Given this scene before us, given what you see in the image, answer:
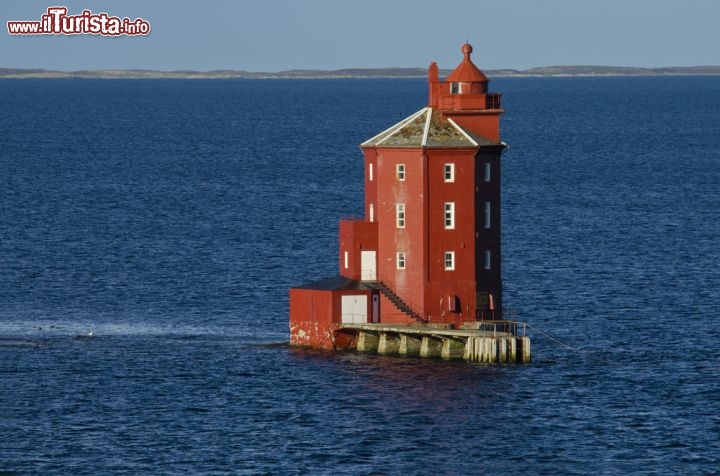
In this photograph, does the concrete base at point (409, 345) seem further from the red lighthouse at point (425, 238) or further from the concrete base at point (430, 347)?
the red lighthouse at point (425, 238)

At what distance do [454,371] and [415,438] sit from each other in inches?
413

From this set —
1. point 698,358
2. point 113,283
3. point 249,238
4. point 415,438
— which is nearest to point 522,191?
point 249,238

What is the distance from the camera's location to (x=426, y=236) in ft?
289

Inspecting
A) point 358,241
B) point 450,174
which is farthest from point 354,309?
point 450,174

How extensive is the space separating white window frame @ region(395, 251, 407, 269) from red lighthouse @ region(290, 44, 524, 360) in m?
0.05

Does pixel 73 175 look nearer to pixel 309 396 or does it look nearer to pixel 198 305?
pixel 198 305

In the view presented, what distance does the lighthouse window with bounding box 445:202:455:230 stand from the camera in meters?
88.4

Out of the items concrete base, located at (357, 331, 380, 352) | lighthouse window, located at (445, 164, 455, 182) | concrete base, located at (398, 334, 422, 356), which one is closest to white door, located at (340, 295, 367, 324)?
concrete base, located at (357, 331, 380, 352)

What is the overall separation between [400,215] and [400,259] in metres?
2.02

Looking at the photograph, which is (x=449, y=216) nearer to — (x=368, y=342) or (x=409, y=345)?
(x=409, y=345)

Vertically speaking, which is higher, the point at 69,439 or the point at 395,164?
the point at 395,164

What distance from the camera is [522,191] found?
170m

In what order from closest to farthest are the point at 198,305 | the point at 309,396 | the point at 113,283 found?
the point at 309,396
the point at 198,305
the point at 113,283

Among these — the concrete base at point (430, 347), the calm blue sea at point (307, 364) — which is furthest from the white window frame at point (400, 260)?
the calm blue sea at point (307, 364)
